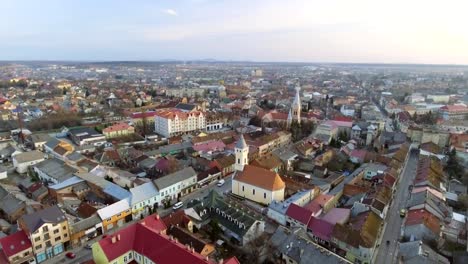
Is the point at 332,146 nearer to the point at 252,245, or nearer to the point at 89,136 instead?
the point at 252,245

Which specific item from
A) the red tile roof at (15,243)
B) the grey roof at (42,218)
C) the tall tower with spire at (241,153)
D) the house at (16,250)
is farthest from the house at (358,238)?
the red tile roof at (15,243)

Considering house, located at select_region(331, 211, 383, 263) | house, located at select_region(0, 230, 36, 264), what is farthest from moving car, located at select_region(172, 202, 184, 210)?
house, located at select_region(331, 211, 383, 263)

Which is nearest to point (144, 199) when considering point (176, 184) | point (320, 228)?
point (176, 184)

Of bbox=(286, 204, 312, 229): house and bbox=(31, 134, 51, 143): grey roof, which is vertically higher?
bbox=(31, 134, 51, 143): grey roof

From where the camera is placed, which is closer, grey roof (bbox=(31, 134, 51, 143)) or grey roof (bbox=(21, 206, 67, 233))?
grey roof (bbox=(21, 206, 67, 233))

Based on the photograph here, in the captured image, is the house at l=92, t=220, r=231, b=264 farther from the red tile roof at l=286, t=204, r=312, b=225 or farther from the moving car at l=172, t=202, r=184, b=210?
the red tile roof at l=286, t=204, r=312, b=225
